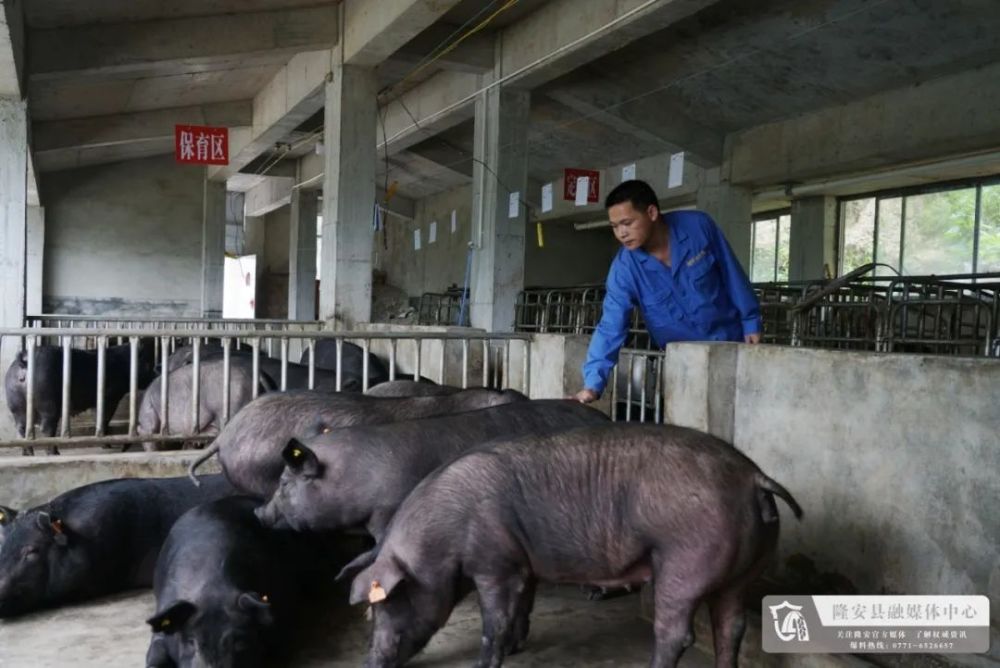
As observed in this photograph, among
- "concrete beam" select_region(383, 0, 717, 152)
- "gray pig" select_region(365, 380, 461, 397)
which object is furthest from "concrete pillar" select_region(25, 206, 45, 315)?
"gray pig" select_region(365, 380, 461, 397)

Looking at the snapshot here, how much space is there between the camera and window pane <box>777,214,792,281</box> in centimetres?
1484

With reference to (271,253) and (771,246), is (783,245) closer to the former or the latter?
(771,246)

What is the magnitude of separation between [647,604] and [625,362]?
1814 mm

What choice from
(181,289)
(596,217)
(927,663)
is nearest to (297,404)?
(927,663)

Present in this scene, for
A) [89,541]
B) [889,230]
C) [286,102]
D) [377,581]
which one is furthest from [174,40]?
[889,230]

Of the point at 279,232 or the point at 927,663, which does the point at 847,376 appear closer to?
the point at 927,663

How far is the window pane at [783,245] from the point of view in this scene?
1484 cm

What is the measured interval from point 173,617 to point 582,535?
1298 mm

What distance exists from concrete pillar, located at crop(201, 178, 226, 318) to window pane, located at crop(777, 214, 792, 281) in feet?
33.5

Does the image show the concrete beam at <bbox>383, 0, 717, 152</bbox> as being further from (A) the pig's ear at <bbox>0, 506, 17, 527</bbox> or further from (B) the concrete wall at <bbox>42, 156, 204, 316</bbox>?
(B) the concrete wall at <bbox>42, 156, 204, 316</bbox>

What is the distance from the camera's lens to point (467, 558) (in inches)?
109

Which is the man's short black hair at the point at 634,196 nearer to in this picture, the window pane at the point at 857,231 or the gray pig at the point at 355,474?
the gray pig at the point at 355,474

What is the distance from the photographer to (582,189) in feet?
33.8

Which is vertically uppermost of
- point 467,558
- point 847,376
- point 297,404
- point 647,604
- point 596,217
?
point 596,217
